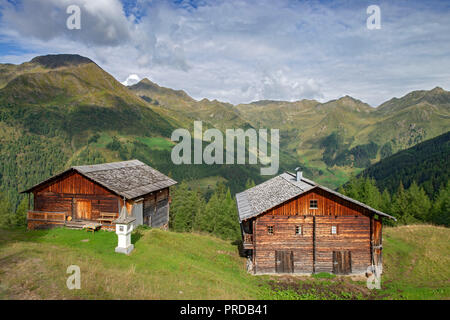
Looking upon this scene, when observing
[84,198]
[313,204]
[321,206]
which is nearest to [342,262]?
[321,206]

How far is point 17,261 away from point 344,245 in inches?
1072

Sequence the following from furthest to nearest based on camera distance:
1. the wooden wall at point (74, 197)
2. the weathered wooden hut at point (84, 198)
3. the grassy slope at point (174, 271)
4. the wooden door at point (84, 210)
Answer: the wooden door at point (84, 210) → the wooden wall at point (74, 197) → the weathered wooden hut at point (84, 198) → the grassy slope at point (174, 271)

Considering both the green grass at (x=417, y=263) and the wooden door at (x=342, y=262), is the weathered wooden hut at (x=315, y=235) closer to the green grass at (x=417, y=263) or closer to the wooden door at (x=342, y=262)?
the wooden door at (x=342, y=262)

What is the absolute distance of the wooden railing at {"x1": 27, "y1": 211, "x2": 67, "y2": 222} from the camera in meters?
30.5

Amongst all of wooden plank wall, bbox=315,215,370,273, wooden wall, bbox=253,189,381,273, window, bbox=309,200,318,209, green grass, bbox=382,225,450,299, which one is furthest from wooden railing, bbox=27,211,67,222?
green grass, bbox=382,225,450,299

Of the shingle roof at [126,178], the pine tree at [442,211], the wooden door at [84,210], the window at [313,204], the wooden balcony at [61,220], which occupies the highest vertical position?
the shingle roof at [126,178]

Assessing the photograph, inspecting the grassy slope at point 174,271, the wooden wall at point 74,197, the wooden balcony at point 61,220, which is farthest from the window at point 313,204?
the wooden balcony at point 61,220

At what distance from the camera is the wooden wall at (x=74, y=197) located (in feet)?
100

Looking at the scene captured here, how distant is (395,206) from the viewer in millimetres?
68188

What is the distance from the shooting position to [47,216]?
1217 inches

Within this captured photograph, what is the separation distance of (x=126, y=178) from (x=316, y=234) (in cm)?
2266

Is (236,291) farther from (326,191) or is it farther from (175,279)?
(326,191)

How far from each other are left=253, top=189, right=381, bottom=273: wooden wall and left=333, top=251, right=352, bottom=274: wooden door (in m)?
0.31
